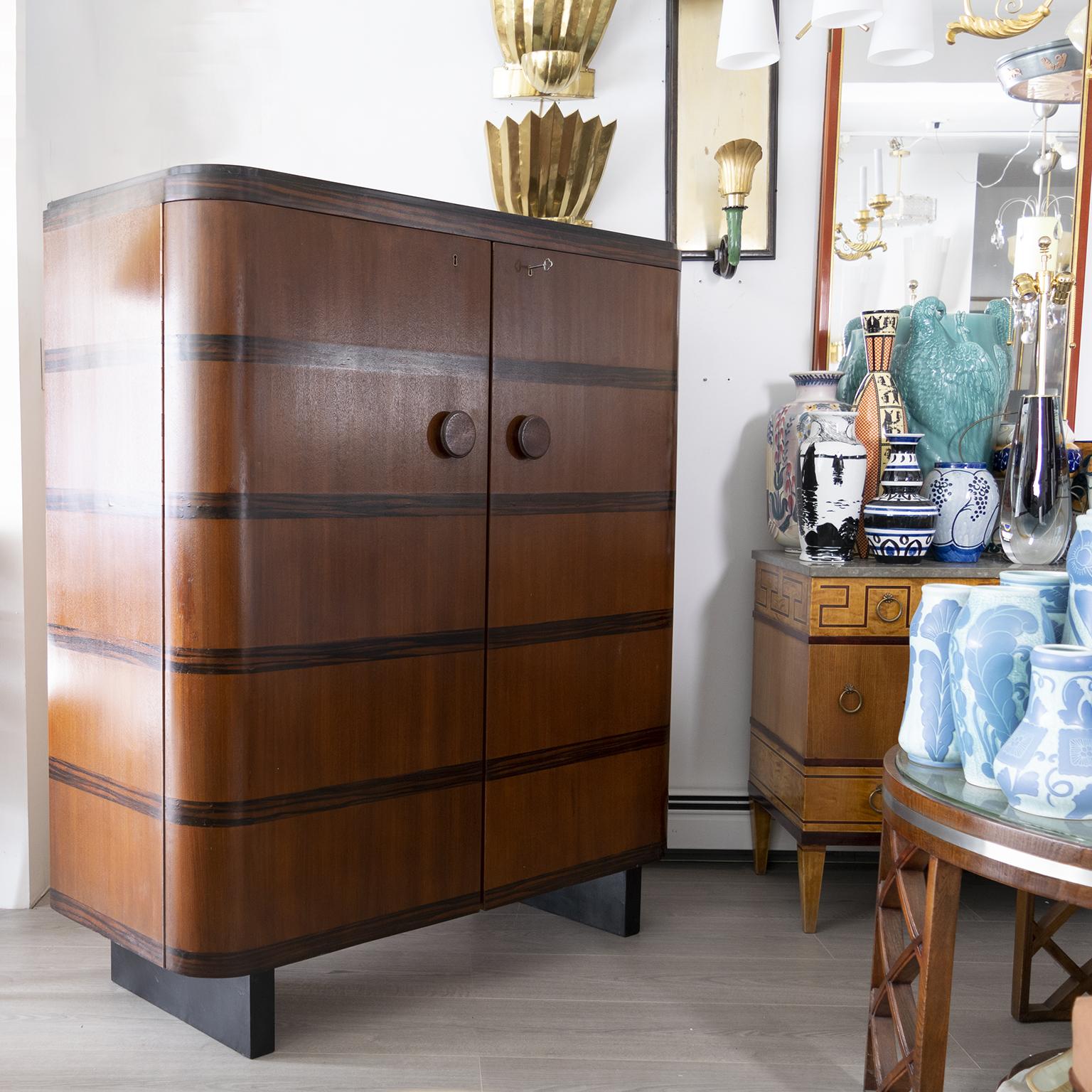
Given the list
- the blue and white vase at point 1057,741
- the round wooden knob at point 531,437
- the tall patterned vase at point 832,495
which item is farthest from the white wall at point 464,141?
the blue and white vase at point 1057,741

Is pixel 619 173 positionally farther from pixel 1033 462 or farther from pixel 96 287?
pixel 96 287

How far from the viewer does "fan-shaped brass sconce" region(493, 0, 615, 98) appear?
2658 millimetres

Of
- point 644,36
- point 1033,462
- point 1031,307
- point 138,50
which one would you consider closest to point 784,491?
point 1033,462

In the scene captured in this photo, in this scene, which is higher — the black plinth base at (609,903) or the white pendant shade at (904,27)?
the white pendant shade at (904,27)

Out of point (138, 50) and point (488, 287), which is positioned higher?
point (138, 50)

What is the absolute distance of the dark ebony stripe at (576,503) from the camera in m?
2.14

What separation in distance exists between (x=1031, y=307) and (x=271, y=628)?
2129 millimetres

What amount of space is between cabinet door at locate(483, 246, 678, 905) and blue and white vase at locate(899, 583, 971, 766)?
86 cm

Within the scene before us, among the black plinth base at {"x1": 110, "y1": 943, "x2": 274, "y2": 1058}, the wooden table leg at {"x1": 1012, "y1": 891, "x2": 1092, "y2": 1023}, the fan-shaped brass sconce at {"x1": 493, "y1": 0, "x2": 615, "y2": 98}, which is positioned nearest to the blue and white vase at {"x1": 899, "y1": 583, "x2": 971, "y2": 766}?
the wooden table leg at {"x1": 1012, "y1": 891, "x2": 1092, "y2": 1023}

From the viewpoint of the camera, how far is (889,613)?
8.04ft

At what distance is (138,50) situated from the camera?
106 inches

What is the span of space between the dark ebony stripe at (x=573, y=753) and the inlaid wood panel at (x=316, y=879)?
71 mm

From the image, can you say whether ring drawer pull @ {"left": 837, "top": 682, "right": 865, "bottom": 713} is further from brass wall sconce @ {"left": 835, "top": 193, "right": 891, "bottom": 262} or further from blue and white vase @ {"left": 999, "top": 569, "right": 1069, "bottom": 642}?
brass wall sconce @ {"left": 835, "top": 193, "right": 891, "bottom": 262}

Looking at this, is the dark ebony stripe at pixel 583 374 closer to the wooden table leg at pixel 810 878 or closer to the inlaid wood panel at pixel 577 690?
the inlaid wood panel at pixel 577 690
